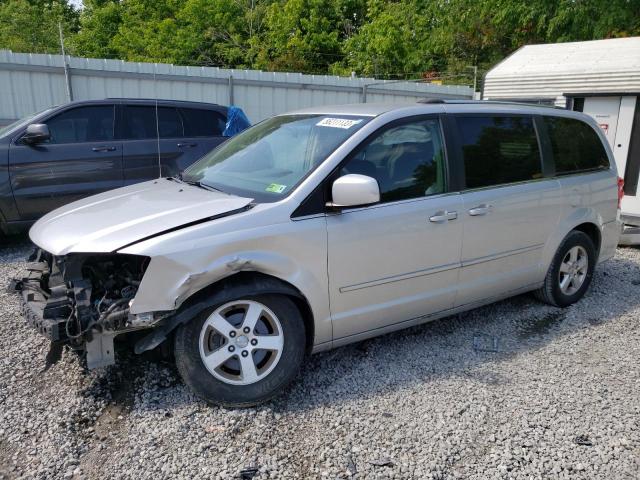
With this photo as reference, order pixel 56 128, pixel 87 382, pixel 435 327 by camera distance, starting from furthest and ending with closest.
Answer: pixel 56 128 → pixel 435 327 → pixel 87 382

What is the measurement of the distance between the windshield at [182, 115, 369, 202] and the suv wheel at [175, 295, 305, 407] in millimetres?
693

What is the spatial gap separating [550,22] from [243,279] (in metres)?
18.2

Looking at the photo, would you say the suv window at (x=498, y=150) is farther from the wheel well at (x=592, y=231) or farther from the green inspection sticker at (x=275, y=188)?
the green inspection sticker at (x=275, y=188)

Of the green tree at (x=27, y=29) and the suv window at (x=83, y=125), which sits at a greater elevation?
the green tree at (x=27, y=29)

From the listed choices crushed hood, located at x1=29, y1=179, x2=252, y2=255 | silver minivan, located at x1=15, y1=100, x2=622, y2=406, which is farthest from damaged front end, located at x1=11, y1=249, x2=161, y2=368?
crushed hood, located at x1=29, y1=179, x2=252, y2=255

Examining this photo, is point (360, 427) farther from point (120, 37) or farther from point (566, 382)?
point (120, 37)

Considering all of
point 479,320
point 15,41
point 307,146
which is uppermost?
point 15,41

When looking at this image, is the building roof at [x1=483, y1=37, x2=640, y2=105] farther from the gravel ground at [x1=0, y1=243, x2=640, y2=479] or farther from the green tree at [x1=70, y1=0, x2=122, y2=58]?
the green tree at [x1=70, y1=0, x2=122, y2=58]

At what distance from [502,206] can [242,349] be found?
7.43 ft

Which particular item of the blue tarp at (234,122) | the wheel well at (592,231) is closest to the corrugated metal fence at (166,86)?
the blue tarp at (234,122)

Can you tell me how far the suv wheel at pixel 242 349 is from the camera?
306cm

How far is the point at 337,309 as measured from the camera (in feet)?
11.3

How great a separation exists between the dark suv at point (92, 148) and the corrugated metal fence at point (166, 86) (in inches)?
174

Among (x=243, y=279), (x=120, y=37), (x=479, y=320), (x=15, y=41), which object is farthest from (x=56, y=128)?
(x=120, y=37)
